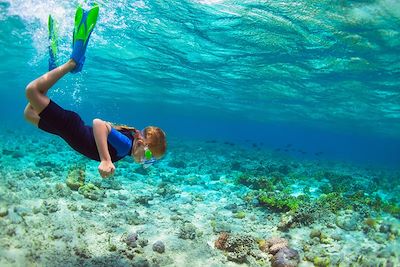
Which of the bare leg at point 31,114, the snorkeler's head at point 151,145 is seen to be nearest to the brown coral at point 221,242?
the snorkeler's head at point 151,145

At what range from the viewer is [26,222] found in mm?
7344

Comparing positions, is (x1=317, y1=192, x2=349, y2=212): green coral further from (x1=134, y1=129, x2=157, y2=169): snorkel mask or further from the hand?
the hand

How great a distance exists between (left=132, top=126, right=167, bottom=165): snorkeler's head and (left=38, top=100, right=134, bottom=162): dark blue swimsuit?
0.71 ft

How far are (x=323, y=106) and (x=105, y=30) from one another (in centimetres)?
2554

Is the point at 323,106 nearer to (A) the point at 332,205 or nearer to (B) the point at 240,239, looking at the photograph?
(A) the point at 332,205

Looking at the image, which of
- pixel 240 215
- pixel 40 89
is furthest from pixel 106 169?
pixel 240 215

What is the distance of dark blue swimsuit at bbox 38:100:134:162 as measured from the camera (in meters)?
4.79

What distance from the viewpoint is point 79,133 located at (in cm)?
493

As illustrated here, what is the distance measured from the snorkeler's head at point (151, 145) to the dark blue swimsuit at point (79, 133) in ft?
0.71

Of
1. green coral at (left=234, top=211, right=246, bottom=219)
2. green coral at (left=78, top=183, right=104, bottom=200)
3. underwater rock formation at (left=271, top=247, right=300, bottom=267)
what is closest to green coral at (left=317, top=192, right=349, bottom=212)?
green coral at (left=234, top=211, right=246, bottom=219)

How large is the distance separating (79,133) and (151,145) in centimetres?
117

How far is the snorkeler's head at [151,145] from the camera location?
15.6 ft

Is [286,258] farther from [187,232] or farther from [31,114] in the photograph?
[31,114]

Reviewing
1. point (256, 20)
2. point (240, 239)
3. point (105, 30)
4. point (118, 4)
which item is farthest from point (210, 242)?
point (105, 30)
